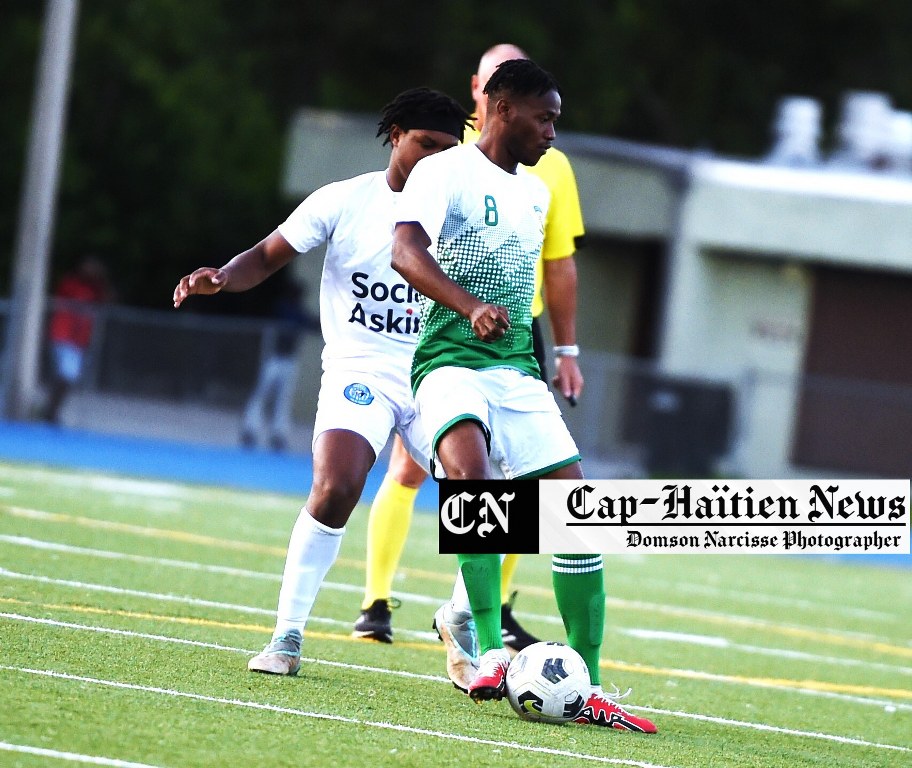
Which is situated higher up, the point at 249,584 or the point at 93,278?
the point at 93,278

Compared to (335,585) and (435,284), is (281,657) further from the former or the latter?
(335,585)

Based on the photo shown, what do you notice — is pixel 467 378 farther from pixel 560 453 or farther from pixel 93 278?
pixel 93 278

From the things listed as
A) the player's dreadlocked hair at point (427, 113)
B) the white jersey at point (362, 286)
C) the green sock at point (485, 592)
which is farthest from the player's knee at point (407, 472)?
the green sock at point (485, 592)

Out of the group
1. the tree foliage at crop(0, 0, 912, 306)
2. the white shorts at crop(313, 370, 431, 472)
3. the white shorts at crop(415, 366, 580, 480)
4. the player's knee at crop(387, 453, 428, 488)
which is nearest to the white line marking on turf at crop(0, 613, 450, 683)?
the white shorts at crop(313, 370, 431, 472)

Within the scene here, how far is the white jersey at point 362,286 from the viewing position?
23.5 feet

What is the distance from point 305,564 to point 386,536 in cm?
156

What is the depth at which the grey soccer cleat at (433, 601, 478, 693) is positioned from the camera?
6.65 m

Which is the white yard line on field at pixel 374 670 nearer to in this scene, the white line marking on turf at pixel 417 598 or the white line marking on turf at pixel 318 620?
the white line marking on turf at pixel 318 620

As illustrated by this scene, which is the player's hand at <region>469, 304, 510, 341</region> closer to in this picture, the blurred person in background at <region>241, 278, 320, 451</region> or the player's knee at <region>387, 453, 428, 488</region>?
the player's knee at <region>387, 453, 428, 488</region>

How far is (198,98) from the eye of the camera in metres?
37.8

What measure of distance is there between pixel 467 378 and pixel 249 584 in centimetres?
395

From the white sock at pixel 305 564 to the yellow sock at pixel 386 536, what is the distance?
1.46m

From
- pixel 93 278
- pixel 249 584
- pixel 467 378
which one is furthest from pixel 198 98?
pixel 467 378

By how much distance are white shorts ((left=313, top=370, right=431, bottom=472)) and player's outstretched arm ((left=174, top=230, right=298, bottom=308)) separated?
0.49 metres
